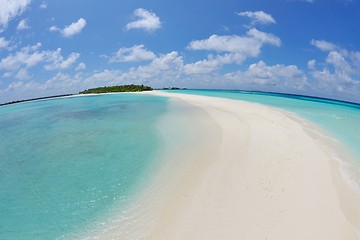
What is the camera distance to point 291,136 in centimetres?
1160

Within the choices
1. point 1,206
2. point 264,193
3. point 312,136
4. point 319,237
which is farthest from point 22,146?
point 312,136

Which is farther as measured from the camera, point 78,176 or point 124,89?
point 124,89

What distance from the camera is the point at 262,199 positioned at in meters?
5.85

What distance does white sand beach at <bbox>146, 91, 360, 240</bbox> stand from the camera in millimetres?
4785

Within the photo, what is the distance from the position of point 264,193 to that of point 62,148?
8.46m

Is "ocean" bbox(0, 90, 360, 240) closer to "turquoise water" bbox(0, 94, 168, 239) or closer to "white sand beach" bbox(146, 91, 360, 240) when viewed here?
"turquoise water" bbox(0, 94, 168, 239)

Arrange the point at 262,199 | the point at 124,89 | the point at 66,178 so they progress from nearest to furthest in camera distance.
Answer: the point at 262,199, the point at 66,178, the point at 124,89

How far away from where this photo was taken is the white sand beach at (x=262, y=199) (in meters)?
4.79

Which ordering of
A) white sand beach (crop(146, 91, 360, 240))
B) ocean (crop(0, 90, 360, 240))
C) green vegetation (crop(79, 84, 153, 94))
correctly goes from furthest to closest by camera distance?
green vegetation (crop(79, 84, 153, 94))
ocean (crop(0, 90, 360, 240))
white sand beach (crop(146, 91, 360, 240))

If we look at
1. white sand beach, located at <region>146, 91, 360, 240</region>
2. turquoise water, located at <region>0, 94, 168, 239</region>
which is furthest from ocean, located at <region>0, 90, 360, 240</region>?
white sand beach, located at <region>146, 91, 360, 240</region>

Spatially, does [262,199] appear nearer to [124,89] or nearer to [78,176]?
[78,176]

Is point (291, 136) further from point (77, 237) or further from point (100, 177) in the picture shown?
point (77, 237)

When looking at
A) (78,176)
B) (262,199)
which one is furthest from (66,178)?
(262,199)

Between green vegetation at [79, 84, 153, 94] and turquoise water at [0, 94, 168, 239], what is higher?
green vegetation at [79, 84, 153, 94]
